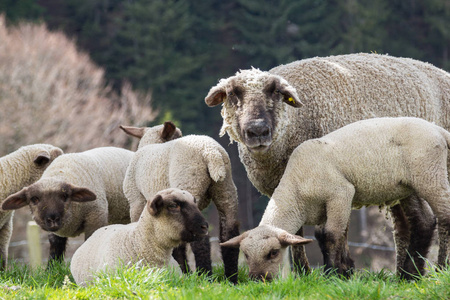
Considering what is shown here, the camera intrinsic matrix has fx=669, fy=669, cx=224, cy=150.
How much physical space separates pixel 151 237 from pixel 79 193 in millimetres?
1363

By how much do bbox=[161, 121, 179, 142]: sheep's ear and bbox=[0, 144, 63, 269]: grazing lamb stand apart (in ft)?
4.87

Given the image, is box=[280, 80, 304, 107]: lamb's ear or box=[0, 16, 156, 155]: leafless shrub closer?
box=[280, 80, 304, 107]: lamb's ear

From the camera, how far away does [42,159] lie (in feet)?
27.9

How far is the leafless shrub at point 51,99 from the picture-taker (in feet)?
84.6

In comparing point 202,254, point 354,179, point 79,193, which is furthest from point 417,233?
point 79,193

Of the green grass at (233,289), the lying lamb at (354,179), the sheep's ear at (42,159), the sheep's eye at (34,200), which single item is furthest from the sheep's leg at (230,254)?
the sheep's ear at (42,159)

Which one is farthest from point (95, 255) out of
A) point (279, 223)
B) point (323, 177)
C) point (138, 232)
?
point (323, 177)

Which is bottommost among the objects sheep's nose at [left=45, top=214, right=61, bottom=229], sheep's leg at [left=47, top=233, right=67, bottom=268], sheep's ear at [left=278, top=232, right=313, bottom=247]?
sheep's leg at [left=47, top=233, right=67, bottom=268]

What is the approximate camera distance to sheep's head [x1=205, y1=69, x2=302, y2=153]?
6672 mm

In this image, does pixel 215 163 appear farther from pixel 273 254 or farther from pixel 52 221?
pixel 52 221

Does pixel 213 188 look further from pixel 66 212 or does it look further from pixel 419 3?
pixel 419 3

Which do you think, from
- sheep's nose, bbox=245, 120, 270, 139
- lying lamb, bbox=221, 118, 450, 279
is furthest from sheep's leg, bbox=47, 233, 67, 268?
sheep's nose, bbox=245, 120, 270, 139

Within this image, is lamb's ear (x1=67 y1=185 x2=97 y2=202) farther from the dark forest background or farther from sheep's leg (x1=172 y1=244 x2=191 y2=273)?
the dark forest background

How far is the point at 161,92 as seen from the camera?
129 ft
